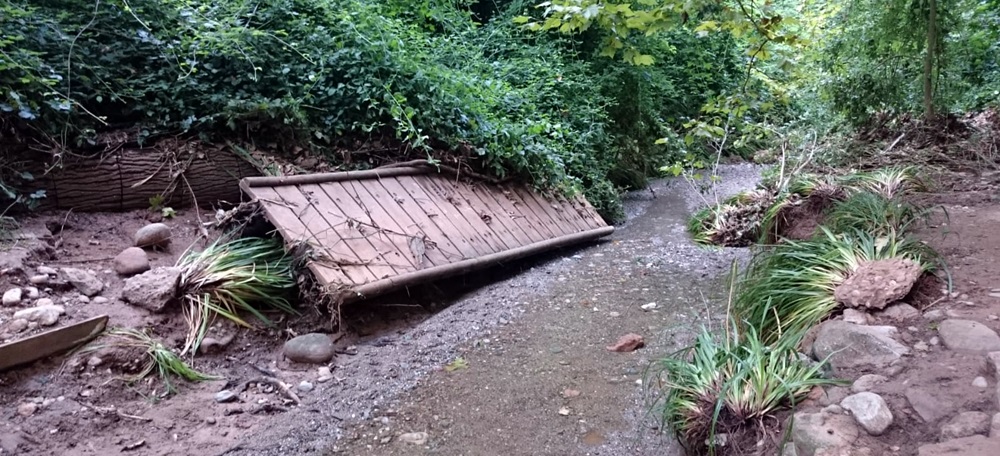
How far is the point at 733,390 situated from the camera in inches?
80.3

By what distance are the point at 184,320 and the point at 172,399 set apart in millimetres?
531

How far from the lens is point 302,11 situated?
4906 mm

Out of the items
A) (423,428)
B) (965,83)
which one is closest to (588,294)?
(423,428)

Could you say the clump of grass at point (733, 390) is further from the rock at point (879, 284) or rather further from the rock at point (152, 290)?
the rock at point (152, 290)

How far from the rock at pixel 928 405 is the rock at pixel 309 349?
2.56 metres

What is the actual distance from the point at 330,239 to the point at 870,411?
2791 mm

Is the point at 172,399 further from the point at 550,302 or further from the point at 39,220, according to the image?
the point at 550,302

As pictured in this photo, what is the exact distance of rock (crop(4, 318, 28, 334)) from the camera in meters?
2.63

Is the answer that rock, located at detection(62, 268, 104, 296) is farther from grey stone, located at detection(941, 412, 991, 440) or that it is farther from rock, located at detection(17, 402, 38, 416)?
grey stone, located at detection(941, 412, 991, 440)

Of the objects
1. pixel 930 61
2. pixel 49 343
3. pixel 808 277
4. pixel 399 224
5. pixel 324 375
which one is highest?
pixel 930 61

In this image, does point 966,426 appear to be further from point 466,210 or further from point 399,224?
point 466,210

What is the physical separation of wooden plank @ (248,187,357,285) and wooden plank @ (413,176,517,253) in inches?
50.3

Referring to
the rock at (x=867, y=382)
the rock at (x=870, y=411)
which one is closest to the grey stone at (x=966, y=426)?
the rock at (x=870, y=411)

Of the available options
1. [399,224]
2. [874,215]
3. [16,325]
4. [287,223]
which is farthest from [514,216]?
[16,325]
